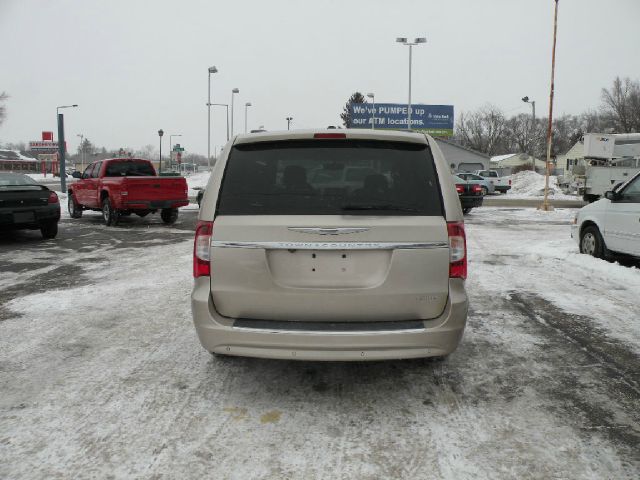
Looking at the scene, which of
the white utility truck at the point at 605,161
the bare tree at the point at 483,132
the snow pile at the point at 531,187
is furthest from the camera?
the bare tree at the point at 483,132

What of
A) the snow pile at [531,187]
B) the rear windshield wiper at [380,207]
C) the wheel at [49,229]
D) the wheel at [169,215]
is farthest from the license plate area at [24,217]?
the snow pile at [531,187]

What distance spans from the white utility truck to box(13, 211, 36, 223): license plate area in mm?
21510

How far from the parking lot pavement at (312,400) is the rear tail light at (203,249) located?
3.00 ft

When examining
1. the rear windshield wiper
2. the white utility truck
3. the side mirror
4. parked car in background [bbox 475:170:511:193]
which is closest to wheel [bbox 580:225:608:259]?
the side mirror

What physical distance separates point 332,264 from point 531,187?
128 feet

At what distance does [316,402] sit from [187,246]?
781 centimetres

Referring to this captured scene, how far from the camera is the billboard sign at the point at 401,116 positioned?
179ft

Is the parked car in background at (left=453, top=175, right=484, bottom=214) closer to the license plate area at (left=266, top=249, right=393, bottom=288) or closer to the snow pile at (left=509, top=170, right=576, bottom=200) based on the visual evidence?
the snow pile at (left=509, top=170, right=576, bottom=200)

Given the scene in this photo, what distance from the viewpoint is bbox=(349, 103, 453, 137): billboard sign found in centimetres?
5450

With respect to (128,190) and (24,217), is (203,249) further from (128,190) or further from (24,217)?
(128,190)

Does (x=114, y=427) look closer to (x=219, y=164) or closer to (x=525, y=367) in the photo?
(x=219, y=164)

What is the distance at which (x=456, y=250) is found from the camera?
3.38m

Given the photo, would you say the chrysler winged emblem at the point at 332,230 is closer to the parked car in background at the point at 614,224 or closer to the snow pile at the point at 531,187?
the parked car in background at the point at 614,224

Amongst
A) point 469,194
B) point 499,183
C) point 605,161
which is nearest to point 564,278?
point 469,194
